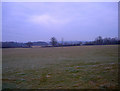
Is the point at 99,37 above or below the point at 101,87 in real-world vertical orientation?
above

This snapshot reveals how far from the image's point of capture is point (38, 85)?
5.19 meters

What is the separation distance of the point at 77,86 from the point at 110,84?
189 cm

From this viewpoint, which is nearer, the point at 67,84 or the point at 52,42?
the point at 67,84

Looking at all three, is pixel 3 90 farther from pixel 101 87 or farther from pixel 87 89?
pixel 101 87

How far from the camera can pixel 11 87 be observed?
510 cm

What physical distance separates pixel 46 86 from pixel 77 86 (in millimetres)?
1793

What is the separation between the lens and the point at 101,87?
4.71m

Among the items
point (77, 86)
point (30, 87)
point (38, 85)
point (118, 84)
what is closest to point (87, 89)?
point (77, 86)

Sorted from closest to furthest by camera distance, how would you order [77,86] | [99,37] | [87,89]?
[87,89]
[77,86]
[99,37]

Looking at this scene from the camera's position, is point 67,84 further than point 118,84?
Yes

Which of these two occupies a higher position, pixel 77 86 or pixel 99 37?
pixel 99 37

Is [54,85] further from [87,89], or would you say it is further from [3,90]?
[3,90]

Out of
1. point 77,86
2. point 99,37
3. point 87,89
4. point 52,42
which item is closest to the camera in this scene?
point 87,89

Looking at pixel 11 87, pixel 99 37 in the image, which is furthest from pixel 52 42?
pixel 11 87
